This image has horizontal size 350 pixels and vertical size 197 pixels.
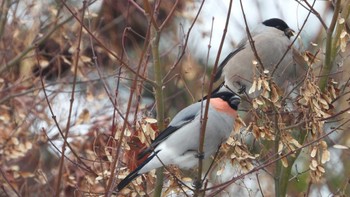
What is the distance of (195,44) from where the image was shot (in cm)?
604

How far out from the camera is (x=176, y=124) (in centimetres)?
352

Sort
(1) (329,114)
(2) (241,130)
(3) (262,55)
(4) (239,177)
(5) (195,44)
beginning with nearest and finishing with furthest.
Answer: (4) (239,177) < (1) (329,114) < (2) (241,130) < (3) (262,55) < (5) (195,44)

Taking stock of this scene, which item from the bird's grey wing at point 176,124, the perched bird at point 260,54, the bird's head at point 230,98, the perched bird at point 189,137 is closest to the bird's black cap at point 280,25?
the perched bird at point 260,54

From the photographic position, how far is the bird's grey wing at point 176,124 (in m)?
3.37

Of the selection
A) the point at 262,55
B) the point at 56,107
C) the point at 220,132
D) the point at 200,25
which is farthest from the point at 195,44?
the point at 220,132

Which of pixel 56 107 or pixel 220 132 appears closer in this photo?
pixel 220 132

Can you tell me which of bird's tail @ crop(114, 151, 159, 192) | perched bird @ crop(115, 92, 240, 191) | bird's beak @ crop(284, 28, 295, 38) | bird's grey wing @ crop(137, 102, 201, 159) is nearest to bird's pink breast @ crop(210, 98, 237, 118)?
perched bird @ crop(115, 92, 240, 191)

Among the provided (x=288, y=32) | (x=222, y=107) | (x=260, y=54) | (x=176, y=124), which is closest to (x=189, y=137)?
(x=176, y=124)

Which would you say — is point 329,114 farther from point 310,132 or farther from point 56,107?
point 56,107

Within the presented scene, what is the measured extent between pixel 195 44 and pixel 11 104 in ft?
5.48

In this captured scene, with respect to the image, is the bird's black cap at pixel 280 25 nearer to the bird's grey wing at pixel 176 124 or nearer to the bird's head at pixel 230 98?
the bird's head at pixel 230 98

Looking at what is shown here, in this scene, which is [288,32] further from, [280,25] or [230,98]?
[230,98]

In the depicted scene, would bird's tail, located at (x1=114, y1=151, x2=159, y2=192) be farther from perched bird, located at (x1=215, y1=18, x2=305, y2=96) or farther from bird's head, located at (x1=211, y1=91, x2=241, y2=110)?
perched bird, located at (x1=215, y1=18, x2=305, y2=96)

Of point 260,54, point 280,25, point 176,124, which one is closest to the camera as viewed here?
point 176,124
